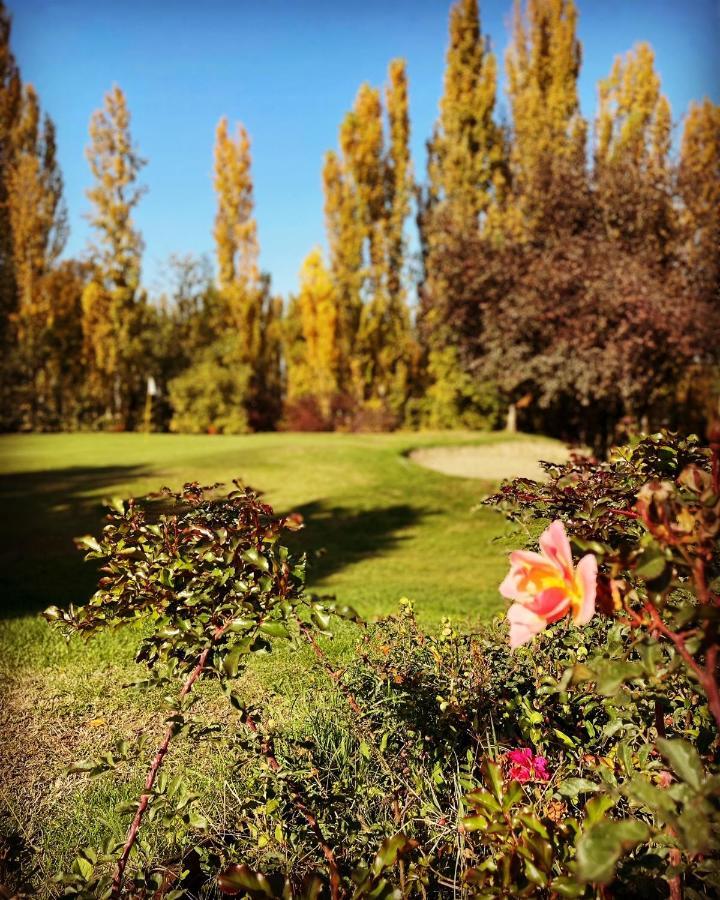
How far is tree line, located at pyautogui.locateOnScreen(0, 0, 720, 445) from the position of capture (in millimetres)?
12031

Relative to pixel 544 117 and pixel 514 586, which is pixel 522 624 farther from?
pixel 544 117

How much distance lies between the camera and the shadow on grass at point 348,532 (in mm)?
5434

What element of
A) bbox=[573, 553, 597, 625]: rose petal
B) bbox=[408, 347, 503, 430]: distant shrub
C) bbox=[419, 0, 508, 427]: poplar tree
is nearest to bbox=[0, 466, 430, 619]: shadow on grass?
bbox=[573, 553, 597, 625]: rose petal

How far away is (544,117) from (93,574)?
1586cm

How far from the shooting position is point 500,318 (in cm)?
1355

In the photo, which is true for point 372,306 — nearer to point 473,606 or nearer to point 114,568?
point 473,606

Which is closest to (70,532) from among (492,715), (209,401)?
(492,715)

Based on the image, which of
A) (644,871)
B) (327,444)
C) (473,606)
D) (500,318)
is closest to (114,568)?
(644,871)

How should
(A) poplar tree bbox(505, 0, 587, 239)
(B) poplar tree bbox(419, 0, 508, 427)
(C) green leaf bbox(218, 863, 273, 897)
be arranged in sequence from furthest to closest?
(B) poplar tree bbox(419, 0, 508, 427) < (A) poplar tree bbox(505, 0, 587, 239) < (C) green leaf bbox(218, 863, 273, 897)

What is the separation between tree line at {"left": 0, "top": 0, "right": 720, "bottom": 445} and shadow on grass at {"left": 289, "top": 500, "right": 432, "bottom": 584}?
3.61 metres

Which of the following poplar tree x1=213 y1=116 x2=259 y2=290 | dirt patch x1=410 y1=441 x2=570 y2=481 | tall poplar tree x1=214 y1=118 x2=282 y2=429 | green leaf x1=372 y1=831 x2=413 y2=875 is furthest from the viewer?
tall poplar tree x1=214 y1=118 x2=282 y2=429

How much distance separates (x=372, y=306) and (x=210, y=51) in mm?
16636

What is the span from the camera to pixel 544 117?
1579 cm

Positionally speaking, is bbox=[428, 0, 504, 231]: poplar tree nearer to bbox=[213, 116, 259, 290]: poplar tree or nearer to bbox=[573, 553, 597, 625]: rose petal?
bbox=[213, 116, 259, 290]: poplar tree
